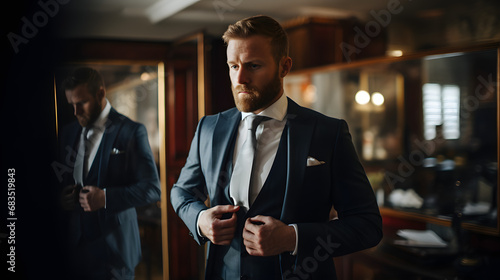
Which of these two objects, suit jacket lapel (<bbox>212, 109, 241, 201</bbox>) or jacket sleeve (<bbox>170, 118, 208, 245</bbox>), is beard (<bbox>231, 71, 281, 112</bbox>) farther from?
jacket sleeve (<bbox>170, 118, 208, 245</bbox>)

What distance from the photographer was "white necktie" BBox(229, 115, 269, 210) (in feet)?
3.89

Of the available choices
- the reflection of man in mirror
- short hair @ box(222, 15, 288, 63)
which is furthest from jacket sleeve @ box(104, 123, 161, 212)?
short hair @ box(222, 15, 288, 63)

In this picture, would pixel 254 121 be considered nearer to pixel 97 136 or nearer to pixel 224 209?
pixel 224 209

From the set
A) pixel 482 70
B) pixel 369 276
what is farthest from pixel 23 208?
pixel 482 70

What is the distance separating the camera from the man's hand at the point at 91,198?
4.44 feet

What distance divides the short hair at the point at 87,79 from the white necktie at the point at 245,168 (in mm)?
527

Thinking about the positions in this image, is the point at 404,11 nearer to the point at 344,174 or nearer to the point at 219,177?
the point at 344,174

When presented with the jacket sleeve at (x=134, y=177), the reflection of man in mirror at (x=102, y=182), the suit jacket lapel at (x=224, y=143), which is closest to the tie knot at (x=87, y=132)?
the reflection of man in mirror at (x=102, y=182)

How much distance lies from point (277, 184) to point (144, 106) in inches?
21.7

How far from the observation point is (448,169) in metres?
1.87

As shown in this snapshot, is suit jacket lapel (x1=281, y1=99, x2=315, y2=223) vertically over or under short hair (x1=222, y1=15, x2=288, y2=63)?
under

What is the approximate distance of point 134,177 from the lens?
1.38 meters

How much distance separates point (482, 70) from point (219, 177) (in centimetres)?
126

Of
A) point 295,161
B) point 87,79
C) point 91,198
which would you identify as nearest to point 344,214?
point 295,161
